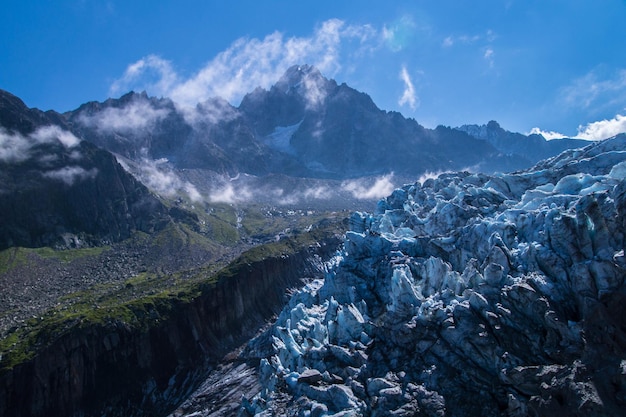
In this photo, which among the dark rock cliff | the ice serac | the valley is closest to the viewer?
the ice serac

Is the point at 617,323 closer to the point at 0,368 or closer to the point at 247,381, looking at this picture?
the point at 247,381

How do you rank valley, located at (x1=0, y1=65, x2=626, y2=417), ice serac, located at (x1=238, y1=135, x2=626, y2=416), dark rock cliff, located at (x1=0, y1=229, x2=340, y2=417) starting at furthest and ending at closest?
dark rock cliff, located at (x1=0, y1=229, x2=340, y2=417)
valley, located at (x1=0, y1=65, x2=626, y2=417)
ice serac, located at (x1=238, y1=135, x2=626, y2=416)

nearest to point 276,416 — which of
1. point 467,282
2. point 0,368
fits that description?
point 467,282

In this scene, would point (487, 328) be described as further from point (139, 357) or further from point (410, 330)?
point (139, 357)

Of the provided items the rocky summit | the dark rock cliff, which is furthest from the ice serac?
the dark rock cliff

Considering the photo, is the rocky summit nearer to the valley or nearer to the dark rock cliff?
the valley

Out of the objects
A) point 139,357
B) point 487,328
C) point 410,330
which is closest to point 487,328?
point 487,328

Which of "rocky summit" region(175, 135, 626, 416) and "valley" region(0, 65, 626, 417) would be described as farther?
"valley" region(0, 65, 626, 417)

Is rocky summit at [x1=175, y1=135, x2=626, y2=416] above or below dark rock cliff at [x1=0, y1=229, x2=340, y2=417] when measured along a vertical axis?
below
